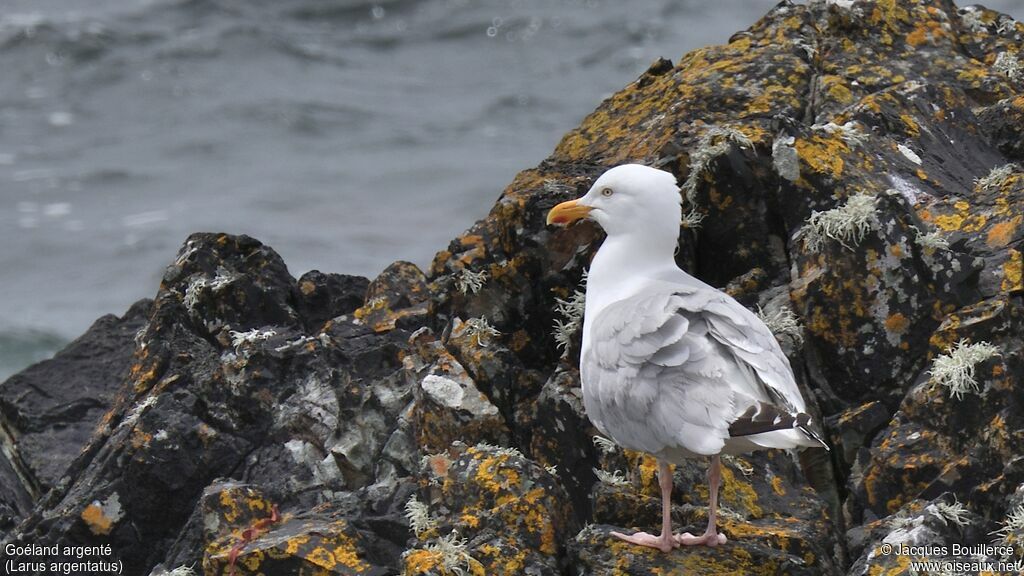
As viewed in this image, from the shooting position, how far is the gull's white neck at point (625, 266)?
6418 mm

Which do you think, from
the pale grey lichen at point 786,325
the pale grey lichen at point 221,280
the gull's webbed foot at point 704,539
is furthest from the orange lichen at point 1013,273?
the pale grey lichen at point 221,280

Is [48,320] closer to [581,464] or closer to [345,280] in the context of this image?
[345,280]

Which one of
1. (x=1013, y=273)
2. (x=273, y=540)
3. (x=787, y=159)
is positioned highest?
(x=787, y=159)

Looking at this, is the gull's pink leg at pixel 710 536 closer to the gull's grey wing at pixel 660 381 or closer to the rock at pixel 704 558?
the rock at pixel 704 558

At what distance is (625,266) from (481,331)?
0.83 m

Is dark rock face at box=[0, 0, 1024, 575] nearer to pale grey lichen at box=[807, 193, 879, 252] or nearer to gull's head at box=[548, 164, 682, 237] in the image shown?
pale grey lichen at box=[807, 193, 879, 252]

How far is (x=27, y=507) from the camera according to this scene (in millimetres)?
7828

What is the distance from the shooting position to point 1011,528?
16.5 feet

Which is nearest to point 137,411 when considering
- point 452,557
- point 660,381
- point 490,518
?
point 490,518

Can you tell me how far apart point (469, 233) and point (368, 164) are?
13.0 meters

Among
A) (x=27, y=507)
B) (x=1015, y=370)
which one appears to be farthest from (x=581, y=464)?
(x=27, y=507)

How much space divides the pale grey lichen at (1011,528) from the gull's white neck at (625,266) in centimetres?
194

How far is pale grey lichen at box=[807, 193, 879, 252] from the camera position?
6387 millimetres

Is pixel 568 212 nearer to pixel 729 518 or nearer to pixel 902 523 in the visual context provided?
pixel 729 518
